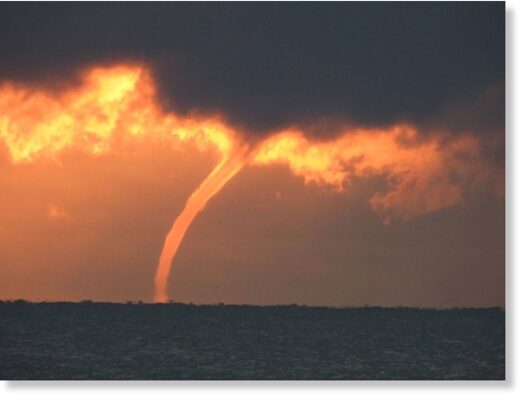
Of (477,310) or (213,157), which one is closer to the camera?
(477,310)

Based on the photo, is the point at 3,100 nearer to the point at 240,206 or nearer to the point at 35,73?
the point at 35,73

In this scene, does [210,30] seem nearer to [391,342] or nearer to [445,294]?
[445,294]

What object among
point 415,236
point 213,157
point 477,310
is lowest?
point 477,310

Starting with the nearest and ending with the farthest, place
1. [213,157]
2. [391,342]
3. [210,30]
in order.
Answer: [210,30], [213,157], [391,342]

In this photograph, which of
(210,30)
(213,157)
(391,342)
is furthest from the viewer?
(391,342)

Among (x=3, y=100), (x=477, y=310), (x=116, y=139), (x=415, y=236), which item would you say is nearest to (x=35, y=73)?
(x=3, y=100)

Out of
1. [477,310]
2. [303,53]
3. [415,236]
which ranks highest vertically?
[303,53]

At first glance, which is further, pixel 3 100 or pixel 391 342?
pixel 391 342

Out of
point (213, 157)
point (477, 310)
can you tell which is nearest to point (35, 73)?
point (213, 157)

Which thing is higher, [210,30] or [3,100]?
[210,30]
